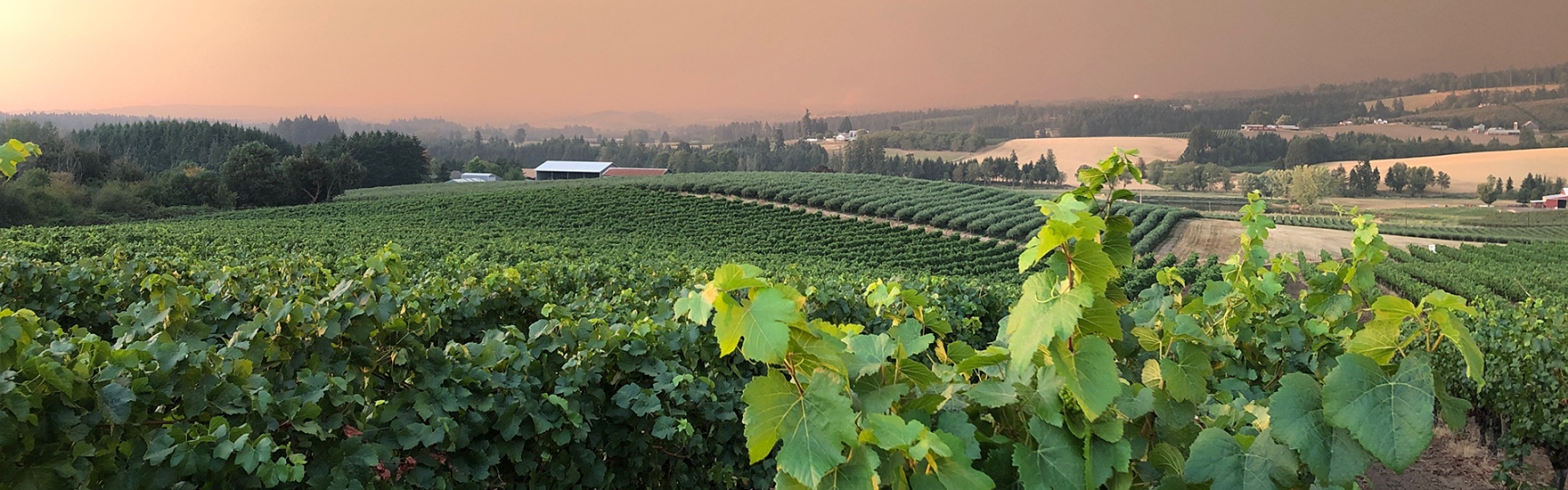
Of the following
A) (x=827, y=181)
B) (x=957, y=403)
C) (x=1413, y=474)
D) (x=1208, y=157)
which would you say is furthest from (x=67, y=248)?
(x=1208, y=157)

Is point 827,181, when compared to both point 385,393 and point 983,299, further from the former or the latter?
point 385,393

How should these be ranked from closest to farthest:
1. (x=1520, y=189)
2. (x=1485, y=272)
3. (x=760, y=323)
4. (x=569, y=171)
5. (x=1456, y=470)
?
(x=760, y=323), (x=1456, y=470), (x=1485, y=272), (x=1520, y=189), (x=569, y=171)

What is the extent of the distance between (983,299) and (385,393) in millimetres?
6523

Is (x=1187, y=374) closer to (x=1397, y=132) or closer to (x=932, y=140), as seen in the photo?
(x=932, y=140)

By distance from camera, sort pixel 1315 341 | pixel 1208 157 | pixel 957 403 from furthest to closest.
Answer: pixel 1208 157, pixel 1315 341, pixel 957 403

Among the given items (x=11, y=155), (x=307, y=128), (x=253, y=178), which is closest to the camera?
(x=11, y=155)

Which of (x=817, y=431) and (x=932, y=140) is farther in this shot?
(x=932, y=140)

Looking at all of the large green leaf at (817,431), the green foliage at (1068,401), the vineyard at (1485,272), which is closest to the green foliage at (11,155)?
the green foliage at (1068,401)

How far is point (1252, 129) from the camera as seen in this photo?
12938 cm

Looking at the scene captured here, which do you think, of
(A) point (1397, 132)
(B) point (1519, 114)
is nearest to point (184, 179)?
(A) point (1397, 132)

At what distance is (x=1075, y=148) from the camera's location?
416 ft

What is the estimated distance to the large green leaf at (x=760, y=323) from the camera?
1060mm

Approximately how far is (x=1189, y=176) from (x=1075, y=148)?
28612mm

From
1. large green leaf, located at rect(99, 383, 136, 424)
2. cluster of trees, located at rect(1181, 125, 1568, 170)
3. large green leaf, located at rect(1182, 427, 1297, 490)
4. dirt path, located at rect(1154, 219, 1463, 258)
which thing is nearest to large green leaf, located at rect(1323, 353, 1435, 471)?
large green leaf, located at rect(1182, 427, 1297, 490)
